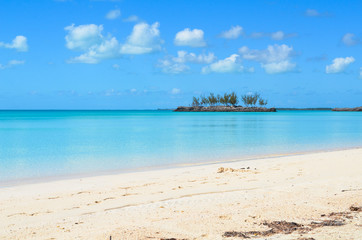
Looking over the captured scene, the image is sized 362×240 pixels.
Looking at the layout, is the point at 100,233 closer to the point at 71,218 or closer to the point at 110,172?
the point at 71,218

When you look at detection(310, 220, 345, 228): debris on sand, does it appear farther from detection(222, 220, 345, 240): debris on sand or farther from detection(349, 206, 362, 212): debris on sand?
detection(349, 206, 362, 212): debris on sand

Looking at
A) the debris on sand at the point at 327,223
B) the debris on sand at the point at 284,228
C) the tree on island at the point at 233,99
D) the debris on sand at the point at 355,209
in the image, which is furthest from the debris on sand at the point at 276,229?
the tree on island at the point at 233,99

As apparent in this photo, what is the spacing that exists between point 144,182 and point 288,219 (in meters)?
5.27

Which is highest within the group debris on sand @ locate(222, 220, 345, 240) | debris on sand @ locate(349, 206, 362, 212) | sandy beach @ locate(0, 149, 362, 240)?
debris on sand @ locate(349, 206, 362, 212)

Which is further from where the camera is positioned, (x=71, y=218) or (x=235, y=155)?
(x=235, y=155)

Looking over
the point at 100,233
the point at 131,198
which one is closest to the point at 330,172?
A: the point at 131,198

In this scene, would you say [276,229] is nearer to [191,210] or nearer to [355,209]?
[191,210]

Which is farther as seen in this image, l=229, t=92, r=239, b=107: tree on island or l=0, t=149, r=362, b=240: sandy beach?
l=229, t=92, r=239, b=107: tree on island

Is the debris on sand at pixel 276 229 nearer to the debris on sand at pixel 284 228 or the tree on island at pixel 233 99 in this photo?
the debris on sand at pixel 284 228

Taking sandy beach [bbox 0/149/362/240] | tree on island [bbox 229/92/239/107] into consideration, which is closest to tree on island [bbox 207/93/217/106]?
tree on island [bbox 229/92/239/107]

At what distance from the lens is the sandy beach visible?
5199 mm

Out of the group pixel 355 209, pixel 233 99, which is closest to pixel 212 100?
pixel 233 99

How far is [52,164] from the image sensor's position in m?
17.0

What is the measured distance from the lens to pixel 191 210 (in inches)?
253
